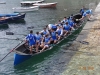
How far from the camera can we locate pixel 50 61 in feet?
61.1

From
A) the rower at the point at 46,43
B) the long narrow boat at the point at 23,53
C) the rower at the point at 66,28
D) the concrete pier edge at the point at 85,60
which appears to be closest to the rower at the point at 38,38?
the rower at the point at 46,43

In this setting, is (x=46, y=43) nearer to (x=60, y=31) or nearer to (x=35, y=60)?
(x=35, y=60)

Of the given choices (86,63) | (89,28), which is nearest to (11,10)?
(89,28)

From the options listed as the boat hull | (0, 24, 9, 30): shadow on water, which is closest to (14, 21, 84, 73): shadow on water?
the boat hull

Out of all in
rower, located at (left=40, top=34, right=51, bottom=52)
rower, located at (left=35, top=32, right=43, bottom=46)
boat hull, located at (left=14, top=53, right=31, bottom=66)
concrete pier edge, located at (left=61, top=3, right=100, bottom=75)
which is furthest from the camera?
rower, located at (left=35, top=32, right=43, bottom=46)

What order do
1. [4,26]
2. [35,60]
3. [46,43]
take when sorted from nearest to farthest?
[35,60], [46,43], [4,26]

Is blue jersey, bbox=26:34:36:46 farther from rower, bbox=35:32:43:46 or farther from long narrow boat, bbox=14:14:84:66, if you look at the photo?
long narrow boat, bbox=14:14:84:66

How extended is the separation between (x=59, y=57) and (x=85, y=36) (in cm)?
546

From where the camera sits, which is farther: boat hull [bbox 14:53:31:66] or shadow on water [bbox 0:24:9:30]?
shadow on water [bbox 0:24:9:30]

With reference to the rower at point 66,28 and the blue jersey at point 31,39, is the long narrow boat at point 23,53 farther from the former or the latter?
the rower at point 66,28

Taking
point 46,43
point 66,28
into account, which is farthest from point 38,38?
point 66,28

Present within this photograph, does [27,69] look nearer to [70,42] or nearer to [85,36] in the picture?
[70,42]

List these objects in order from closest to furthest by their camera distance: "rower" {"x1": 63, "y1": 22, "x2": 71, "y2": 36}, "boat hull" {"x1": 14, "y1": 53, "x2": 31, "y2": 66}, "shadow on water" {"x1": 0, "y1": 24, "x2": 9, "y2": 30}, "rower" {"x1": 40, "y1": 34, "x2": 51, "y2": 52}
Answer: "boat hull" {"x1": 14, "y1": 53, "x2": 31, "y2": 66}
"rower" {"x1": 40, "y1": 34, "x2": 51, "y2": 52}
"rower" {"x1": 63, "y1": 22, "x2": 71, "y2": 36}
"shadow on water" {"x1": 0, "y1": 24, "x2": 9, "y2": 30}

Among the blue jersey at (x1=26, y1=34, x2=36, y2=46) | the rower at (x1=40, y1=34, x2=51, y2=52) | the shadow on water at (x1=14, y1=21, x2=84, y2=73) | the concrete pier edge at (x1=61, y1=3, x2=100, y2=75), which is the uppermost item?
the blue jersey at (x1=26, y1=34, x2=36, y2=46)
